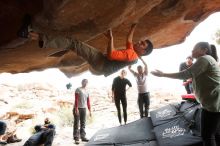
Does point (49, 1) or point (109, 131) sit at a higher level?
point (49, 1)

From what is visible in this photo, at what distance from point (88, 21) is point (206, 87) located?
4.05m

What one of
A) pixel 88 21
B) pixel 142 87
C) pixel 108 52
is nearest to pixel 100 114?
pixel 142 87

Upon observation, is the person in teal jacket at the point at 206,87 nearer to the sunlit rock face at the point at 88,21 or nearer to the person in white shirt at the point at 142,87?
the sunlit rock face at the point at 88,21

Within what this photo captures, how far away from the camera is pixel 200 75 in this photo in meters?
4.39

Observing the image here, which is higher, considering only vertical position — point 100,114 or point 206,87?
point 206,87

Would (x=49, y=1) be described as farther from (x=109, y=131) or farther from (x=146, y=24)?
(x=109, y=131)

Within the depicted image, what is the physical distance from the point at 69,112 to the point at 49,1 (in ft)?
33.9

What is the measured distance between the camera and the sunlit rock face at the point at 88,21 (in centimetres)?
664

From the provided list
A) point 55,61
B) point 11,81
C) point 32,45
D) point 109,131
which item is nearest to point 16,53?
point 32,45

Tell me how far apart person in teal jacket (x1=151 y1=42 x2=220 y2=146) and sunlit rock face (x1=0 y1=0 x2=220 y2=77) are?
3.27 metres

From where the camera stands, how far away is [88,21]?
7434 mm

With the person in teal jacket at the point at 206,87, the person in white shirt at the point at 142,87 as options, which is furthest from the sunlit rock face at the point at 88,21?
the person in teal jacket at the point at 206,87

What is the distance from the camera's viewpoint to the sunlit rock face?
664cm

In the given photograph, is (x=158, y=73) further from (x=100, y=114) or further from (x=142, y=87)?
(x=100, y=114)
